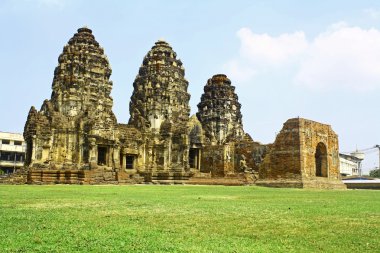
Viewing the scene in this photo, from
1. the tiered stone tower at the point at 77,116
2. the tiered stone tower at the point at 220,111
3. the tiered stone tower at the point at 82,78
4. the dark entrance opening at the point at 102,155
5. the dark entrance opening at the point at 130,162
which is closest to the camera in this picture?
the tiered stone tower at the point at 77,116

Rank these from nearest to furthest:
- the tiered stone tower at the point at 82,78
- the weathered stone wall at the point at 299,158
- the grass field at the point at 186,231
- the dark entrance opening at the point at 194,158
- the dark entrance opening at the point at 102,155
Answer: the grass field at the point at 186,231 → the weathered stone wall at the point at 299,158 → the dark entrance opening at the point at 102,155 → the tiered stone tower at the point at 82,78 → the dark entrance opening at the point at 194,158

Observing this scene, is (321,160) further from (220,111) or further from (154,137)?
(220,111)

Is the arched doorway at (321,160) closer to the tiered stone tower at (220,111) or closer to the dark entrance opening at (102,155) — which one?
the tiered stone tower at (220,111)

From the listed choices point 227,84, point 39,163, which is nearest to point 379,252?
point 39,163

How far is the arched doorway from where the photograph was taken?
30.6 m

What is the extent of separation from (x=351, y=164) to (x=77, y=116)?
72.8m

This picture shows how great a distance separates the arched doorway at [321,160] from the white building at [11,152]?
4471 cm

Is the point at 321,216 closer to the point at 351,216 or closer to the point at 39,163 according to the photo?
the point at 351,216

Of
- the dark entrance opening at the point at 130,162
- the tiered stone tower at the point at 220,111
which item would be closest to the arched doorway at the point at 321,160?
the tiered stone tower at the point at 220,111

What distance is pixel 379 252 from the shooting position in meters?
4.84

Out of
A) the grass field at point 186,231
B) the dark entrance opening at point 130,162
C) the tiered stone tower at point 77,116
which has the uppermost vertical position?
the tiered stone tower at point 77,116

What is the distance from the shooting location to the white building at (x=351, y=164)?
3386 inches

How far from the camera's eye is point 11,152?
61.0m

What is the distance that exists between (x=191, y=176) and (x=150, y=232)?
30.8 meters
